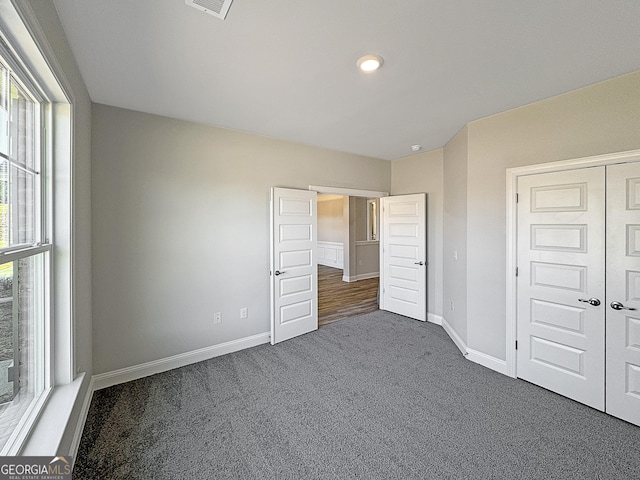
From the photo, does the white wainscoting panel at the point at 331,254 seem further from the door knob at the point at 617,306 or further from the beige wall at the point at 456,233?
the door knob at the point at 617,306

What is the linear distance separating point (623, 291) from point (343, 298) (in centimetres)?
425

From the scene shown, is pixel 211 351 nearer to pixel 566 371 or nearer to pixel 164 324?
pixel 164 324

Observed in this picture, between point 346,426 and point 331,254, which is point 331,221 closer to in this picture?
point 331,254

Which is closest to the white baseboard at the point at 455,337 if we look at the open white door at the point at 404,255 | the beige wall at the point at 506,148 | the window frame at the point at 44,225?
the beige wall at the point at 506,148

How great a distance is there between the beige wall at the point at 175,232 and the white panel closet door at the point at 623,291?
329 centimetres

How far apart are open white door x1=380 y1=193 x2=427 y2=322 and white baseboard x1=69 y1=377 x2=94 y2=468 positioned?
4.11 m

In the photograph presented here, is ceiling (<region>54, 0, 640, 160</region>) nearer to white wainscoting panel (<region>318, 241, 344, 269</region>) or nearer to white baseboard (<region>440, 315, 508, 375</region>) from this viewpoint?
white baseboard (<region>440, 315, 508, 375</region>)

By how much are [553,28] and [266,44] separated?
1.74 m

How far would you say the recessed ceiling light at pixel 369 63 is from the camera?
74.0 inches

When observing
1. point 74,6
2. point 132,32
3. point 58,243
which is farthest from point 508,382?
point 74,6

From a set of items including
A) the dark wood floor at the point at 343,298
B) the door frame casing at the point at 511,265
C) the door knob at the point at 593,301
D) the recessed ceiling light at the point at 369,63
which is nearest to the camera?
the recessed ceiling light at the point at 369,63

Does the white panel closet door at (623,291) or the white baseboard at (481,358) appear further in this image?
the white baseboard at (481,358)

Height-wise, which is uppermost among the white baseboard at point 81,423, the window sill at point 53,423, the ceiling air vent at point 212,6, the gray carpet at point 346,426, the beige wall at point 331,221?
the ceiling air vent at point 212,6

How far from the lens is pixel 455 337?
141 inches
